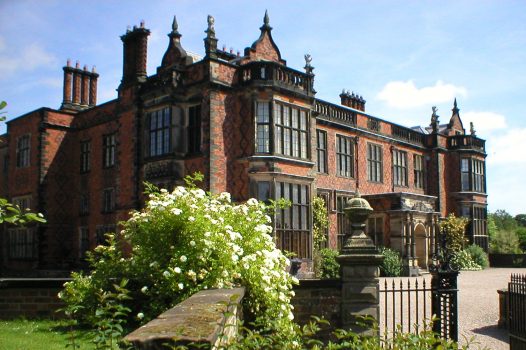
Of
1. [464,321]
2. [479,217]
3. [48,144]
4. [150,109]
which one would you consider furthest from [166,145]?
[479,217]

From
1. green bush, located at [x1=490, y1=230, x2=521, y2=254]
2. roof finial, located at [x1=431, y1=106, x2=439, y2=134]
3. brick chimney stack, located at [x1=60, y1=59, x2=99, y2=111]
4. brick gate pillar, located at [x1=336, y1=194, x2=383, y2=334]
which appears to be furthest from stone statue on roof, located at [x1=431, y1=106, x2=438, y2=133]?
brick gate pillar, located at [x1=336, y1=194, x2=383, y2=334]

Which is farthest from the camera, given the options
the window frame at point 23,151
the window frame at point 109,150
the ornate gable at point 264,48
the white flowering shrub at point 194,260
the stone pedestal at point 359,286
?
the window frame at point 23,151

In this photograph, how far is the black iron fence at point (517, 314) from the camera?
9859mm

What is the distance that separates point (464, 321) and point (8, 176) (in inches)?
1038

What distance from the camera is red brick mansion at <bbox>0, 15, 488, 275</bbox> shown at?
2111 centimetres

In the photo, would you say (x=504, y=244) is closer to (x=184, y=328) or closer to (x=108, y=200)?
(x=108, y=200)

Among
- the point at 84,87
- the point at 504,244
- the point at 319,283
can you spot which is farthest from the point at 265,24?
the point at 504,244

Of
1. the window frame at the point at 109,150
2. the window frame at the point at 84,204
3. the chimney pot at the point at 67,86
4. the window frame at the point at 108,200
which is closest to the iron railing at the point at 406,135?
the window frame at the point at 109,150

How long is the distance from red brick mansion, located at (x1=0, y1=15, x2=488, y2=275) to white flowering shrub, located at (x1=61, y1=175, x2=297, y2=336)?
11040mm

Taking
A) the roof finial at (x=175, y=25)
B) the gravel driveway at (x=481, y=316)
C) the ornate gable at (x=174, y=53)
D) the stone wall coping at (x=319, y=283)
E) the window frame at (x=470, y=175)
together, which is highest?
the roof finial at (x=175, y=25)

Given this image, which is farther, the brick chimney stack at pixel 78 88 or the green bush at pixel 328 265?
the brick chimney stack at pixel 78 88

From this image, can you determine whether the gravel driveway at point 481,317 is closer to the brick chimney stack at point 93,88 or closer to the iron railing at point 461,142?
the iron railing at point 461,142

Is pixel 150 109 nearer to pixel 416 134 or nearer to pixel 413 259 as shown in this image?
pixel 413 259

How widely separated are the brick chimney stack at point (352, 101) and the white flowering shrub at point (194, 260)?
27.3 meters
